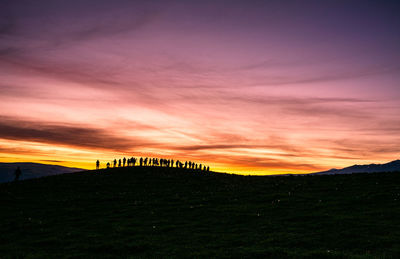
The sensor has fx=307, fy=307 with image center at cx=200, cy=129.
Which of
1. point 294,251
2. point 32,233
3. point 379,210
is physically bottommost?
point 32,233

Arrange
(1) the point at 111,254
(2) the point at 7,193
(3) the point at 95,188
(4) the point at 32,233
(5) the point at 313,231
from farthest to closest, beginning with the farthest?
1. (3) the point at 95,188
2. (2) the point at 7,193
3. (4) the point at 32,233
4. (5) the point at 313,231
5. (1) the point at 111,254

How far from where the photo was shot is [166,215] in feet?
116

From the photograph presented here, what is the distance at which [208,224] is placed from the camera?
29.9m

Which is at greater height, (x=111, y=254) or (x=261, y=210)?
(x=261, y=210)

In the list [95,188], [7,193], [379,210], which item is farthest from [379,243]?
[7,193]

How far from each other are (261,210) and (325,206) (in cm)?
720

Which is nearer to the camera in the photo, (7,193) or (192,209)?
(192,209)

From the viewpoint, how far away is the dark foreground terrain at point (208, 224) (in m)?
21.4

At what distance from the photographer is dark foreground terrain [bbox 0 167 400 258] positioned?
21.4 m

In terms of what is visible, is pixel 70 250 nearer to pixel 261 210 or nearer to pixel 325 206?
pixel 261 210

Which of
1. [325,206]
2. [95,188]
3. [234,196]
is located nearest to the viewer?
[325,206]

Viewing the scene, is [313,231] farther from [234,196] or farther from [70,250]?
[234,196]

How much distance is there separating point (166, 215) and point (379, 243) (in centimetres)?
2171

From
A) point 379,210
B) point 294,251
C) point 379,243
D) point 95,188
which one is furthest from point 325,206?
point 95,188
